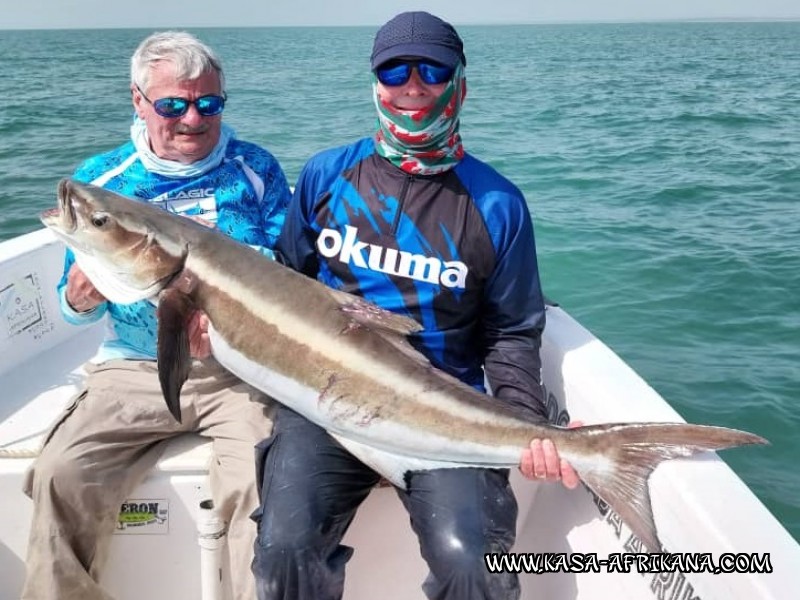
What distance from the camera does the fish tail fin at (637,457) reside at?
246 centimetres

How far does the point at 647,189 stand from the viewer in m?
13.3

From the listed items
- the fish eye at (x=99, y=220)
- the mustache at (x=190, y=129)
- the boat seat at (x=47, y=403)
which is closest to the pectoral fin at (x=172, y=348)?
→ the fish eye at (x=99, y=220)

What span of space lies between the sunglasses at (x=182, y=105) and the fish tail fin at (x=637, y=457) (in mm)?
2131

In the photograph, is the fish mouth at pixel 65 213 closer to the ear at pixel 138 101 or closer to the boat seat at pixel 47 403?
the ear at pixel 138 101

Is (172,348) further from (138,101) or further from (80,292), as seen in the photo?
(138,101)

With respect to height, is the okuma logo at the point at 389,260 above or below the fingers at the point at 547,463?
above

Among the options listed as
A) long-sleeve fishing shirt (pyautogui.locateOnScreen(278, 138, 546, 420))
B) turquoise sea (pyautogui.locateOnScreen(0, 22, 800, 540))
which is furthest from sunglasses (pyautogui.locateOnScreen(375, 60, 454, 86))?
turquoise sea (pyautogui.locateOnScreen(0, 22, 800, 540))

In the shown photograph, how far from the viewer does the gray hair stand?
327cm

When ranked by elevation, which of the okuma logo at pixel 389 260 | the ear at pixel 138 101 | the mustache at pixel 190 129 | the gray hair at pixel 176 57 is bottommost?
the okuma logo at pixel 389 260

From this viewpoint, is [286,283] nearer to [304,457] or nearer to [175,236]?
[175,236]

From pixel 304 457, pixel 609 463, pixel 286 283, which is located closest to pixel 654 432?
pixel 609 463

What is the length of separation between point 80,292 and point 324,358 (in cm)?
114

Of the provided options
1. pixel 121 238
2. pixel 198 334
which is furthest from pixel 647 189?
pixel 121 238

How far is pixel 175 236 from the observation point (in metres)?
2.93
